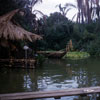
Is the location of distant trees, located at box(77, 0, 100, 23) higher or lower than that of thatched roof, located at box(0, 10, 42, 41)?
higher

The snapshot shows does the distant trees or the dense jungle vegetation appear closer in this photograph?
the dense jungle vegetation

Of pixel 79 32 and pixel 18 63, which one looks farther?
pixel 79 32

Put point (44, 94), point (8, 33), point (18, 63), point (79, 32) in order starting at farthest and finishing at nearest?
point (79, 32) → point (18, 63) → point (8, 33) → point (44, 94)

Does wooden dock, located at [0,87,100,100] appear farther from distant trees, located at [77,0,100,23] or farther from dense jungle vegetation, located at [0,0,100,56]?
distant trees, located at [77,0,100,23]

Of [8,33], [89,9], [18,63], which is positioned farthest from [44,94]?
[89,9]

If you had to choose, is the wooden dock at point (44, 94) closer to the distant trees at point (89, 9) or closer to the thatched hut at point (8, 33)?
the thatched hut at point (8, 33)

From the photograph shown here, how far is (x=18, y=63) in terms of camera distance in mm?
11008

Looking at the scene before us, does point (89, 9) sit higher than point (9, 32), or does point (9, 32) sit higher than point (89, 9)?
point (89, 9)

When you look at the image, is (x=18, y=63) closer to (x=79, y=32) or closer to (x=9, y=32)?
(x=9, y=32)

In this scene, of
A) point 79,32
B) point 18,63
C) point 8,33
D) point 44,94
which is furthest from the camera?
point 79,32

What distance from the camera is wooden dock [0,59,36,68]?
10.6 metres

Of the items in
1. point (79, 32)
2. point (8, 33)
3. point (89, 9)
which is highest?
point (89, 9)

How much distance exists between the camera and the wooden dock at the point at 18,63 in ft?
34.9

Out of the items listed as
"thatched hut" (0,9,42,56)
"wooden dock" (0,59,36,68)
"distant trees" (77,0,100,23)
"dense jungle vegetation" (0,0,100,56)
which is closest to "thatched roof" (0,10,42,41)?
"thatched hut" (0,9,42,56)
